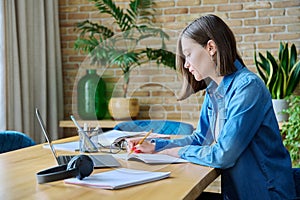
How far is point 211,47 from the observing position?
147 centimetres

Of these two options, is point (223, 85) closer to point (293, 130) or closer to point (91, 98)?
point (91, 98)

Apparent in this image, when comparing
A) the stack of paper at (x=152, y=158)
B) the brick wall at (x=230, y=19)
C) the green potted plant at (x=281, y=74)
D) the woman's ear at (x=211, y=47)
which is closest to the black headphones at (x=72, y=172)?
the stack of paper at (x=152, y=158)

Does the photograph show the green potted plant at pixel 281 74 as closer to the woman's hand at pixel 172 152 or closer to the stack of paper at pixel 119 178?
the woman's hand at pixel 172 152

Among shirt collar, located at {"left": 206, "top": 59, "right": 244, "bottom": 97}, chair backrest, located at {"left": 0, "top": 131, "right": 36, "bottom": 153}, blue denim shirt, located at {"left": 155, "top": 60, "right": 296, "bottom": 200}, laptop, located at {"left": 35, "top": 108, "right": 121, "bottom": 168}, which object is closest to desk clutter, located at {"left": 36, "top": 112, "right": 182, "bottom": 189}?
laptop, located at {"left": 35, "top": 108, "right": 121, "bottom": 168}

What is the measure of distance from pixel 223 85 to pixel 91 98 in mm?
547

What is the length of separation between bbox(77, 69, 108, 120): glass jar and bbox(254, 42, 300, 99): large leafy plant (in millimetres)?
1928

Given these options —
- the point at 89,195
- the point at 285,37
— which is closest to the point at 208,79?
the point at 89,195

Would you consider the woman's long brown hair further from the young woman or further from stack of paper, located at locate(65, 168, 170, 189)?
stack of paper, located at locate(65, 168, 170, 189)

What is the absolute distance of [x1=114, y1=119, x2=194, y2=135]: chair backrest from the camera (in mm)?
1500

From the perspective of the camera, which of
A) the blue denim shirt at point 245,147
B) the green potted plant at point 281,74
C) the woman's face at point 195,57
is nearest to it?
the woman's face at point 195,57

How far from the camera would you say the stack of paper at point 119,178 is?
3.99 ft

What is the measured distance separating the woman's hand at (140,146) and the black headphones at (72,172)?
0.34 meters

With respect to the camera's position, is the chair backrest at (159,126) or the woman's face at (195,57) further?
the chair backrest at (159,126)

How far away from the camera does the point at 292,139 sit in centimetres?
289
